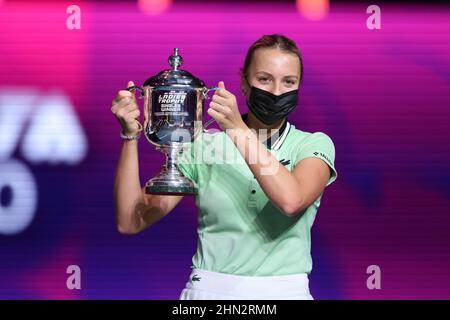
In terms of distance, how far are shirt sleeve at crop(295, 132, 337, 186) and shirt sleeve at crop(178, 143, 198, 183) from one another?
0.98 ft

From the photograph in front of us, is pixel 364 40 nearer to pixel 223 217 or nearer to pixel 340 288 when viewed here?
pixel 340 288

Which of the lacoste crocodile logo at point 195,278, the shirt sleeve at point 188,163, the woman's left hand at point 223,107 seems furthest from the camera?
the shirt sleeve at point 188,163

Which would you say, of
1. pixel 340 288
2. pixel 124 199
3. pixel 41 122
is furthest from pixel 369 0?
pixel 124 199

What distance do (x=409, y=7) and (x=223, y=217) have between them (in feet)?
7.91

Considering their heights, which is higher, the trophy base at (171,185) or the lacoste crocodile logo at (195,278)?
the trophy base at (171,185)

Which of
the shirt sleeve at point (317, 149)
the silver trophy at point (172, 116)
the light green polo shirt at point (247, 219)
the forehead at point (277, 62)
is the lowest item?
the light green polo shirt at point (247, 219)

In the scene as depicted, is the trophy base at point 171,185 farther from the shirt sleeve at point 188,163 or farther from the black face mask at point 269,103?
the black face mask at point 269,103

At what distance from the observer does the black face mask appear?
274cm

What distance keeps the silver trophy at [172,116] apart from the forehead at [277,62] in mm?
166

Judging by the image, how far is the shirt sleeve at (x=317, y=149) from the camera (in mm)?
2723

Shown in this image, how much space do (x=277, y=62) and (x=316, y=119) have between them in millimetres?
2070

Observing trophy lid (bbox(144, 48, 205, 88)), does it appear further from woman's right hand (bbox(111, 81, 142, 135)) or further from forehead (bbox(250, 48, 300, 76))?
forehead (bbox(250, 48, 300, 76))

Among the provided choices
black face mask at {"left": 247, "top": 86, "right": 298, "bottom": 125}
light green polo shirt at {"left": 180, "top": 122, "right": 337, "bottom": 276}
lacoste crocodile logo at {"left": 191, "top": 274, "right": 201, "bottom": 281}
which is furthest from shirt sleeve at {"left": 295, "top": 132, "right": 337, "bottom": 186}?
lacoste crocodile logo at {"left": 191, "top": 274, "right": 201, "bottom": 281}

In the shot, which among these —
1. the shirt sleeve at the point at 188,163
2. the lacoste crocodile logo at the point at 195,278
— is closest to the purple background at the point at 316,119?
the shirt sleeve at the point at 188,163
